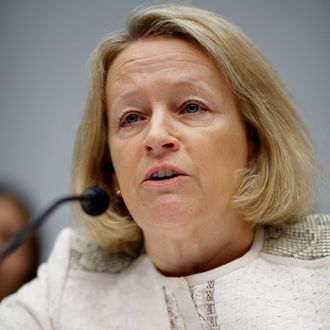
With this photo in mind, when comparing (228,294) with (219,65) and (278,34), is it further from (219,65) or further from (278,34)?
(278,34)

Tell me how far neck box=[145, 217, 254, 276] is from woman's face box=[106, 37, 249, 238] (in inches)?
1.3

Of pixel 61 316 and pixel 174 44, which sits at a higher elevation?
pixel 174 44

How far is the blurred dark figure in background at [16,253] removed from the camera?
1.78m

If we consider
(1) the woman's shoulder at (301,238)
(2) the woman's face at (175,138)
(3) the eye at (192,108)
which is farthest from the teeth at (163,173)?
(1) the woman's shoulder at (301,238)

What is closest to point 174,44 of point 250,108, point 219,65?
point 219,65

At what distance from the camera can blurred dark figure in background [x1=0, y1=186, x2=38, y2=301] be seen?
1783mm

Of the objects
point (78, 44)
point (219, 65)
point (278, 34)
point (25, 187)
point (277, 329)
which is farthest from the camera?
point (25, 187)

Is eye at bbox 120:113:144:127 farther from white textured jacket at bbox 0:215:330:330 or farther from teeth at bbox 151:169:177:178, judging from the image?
white textured jacket at bbox 0:215:330:330

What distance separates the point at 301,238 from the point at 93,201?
20.8 inches

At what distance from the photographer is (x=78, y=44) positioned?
1813 mm

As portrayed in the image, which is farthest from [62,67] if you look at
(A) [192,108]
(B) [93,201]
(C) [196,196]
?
(B) [93,201]

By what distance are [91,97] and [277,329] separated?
0.66 m

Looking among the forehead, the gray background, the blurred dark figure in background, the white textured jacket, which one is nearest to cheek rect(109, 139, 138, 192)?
the forehead

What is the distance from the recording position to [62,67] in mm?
1856
